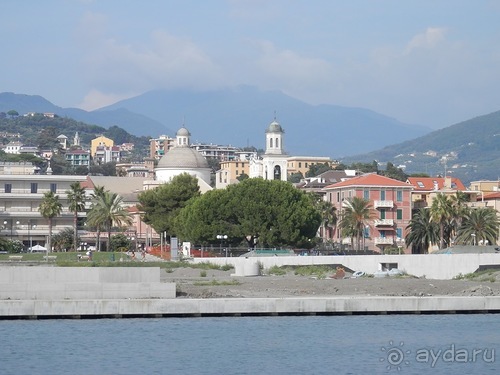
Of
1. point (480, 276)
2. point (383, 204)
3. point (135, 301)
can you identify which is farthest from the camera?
point (383, 204)

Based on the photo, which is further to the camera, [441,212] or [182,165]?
[182,165]

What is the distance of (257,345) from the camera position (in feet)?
129

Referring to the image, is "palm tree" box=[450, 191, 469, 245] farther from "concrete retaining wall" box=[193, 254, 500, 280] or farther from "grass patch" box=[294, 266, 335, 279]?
"grass patch" box=[294, 266, 335, 279]

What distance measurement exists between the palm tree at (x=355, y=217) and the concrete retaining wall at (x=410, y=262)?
23925 mm

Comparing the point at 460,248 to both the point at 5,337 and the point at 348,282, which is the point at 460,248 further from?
the point at 5,337

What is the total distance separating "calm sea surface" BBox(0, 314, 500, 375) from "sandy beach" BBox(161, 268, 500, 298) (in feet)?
19.3

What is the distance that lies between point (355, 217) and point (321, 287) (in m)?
41.6

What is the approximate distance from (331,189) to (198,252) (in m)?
27.3

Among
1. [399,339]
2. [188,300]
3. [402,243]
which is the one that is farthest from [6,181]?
[399,339]

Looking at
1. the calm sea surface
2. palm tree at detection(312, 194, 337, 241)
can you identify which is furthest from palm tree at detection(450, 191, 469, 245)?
the calm sea surface

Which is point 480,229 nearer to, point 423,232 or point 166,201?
point 423,232

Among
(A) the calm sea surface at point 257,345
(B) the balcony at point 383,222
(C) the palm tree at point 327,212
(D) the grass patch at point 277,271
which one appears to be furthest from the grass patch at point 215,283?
(C) the palm tree at point 327,212

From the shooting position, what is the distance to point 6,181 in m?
106

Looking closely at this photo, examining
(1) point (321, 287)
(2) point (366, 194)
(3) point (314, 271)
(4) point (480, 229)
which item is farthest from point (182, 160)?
(1) point (321, 287)
